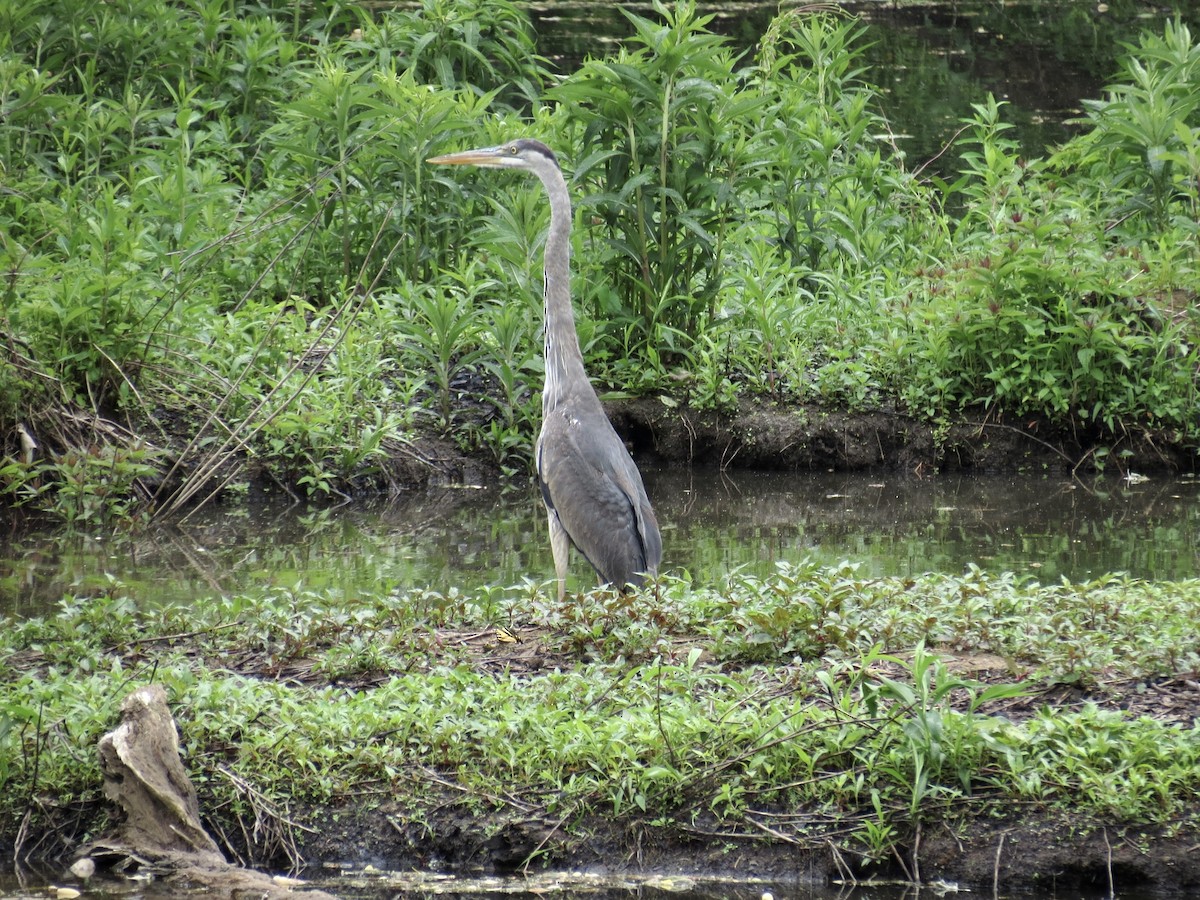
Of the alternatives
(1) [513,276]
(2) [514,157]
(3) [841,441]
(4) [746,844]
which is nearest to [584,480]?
(2) [514,157]

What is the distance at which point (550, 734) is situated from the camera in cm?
438

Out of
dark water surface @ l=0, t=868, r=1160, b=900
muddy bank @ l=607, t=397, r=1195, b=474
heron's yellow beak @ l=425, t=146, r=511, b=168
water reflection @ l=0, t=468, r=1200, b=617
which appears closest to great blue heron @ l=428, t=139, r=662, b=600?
water reflection @ l=0, t=468, r=1200, b=617

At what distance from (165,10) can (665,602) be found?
8.57 metres

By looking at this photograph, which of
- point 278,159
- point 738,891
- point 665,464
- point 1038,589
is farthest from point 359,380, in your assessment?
point 738,891

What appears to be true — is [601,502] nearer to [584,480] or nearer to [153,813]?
[584,480]

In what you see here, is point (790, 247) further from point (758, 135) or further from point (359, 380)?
point (359, 380)

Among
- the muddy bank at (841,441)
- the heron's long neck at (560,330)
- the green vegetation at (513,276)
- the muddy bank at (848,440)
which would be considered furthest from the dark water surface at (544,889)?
the muddy bank at (848,440)

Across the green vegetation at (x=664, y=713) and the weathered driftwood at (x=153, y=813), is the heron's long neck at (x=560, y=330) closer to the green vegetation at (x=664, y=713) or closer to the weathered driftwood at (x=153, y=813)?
the green vegetation at (x=664, y=713)

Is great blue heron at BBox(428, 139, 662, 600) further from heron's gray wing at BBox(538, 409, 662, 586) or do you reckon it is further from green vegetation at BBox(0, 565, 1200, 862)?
green vegetation at BBox(0, 565, 1200, 862)

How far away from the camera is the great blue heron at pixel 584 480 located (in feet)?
21.6

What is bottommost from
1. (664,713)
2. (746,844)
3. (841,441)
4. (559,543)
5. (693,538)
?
(693,538)

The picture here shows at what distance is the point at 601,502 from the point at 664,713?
2194mm

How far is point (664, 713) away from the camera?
448cm

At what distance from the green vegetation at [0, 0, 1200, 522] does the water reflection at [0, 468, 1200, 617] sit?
0.44m
